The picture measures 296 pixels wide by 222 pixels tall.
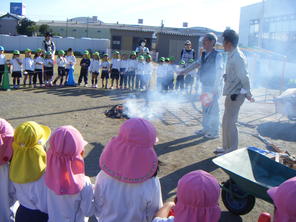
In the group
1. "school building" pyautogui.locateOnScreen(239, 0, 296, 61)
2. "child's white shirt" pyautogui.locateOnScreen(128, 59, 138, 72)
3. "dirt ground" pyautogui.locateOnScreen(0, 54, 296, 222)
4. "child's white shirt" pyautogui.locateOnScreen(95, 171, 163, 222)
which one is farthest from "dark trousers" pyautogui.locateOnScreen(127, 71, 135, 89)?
"school building" pyautogui.locateOnScreen(239, 0, 296, 61)

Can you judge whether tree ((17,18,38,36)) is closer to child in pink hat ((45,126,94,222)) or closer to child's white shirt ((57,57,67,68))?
child's white shirt ((57,57,67,68))

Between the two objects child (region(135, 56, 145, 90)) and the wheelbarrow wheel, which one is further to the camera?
Answer: child (region(135, 56, 145, 90))

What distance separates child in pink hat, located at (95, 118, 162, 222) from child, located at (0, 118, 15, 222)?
0.96 m

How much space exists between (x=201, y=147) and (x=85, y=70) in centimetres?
895

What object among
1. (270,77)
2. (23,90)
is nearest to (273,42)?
(270,77)

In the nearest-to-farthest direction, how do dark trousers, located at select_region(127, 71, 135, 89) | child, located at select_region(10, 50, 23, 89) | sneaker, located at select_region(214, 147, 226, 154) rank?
sneaker, located at select_region(214, 147, 226, 154)
child, located at select_region(10, 50, 23, 89)
dark trousers, located at select_region(127, 71, 135, 89)

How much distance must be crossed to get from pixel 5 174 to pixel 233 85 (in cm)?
386

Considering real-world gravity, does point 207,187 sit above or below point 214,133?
above

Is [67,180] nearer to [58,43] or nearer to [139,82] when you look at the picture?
[139,82]

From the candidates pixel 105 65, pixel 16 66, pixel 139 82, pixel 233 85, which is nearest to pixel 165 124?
pixel 233 85

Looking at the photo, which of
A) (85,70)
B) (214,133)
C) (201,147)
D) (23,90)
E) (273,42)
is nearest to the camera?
(201,147)

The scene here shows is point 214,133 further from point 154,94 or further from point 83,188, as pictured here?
point 154,94

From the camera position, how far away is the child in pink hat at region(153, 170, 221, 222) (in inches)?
77.7

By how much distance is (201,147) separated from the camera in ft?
20.9
